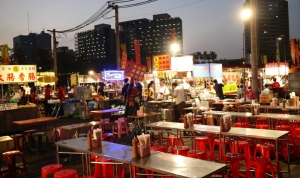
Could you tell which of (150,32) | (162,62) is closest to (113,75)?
(162,62)

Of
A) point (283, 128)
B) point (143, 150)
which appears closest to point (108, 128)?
point (283, 128)

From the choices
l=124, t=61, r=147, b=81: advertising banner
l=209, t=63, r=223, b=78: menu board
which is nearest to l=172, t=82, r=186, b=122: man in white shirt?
l=124, t=61, r=147, b=81: advertising banner

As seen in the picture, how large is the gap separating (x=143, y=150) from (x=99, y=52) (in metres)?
70.6

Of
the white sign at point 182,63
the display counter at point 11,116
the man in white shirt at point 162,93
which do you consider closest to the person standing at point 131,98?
the white sign at point 182,63

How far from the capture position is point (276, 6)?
85.9 m

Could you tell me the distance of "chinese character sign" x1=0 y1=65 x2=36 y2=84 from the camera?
38.1ft

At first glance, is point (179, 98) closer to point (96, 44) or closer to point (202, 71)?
point (202, 71)

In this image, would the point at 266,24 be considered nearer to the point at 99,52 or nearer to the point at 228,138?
the point at 99,52

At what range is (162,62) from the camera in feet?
45.5

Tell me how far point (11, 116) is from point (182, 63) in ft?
27.4

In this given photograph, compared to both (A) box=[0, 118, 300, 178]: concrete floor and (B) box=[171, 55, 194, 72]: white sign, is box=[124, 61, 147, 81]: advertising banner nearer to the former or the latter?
(B) box=[171, 55, 194, 72]: white sign

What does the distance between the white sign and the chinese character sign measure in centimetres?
673

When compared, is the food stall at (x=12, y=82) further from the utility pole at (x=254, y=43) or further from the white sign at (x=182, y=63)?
the utility pole at (x=254, y=43)

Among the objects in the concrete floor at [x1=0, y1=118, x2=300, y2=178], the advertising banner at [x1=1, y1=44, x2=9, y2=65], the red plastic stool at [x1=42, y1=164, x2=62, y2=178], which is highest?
the advertising banner at [x1=1, y1=44, x2=9, y2=65]
